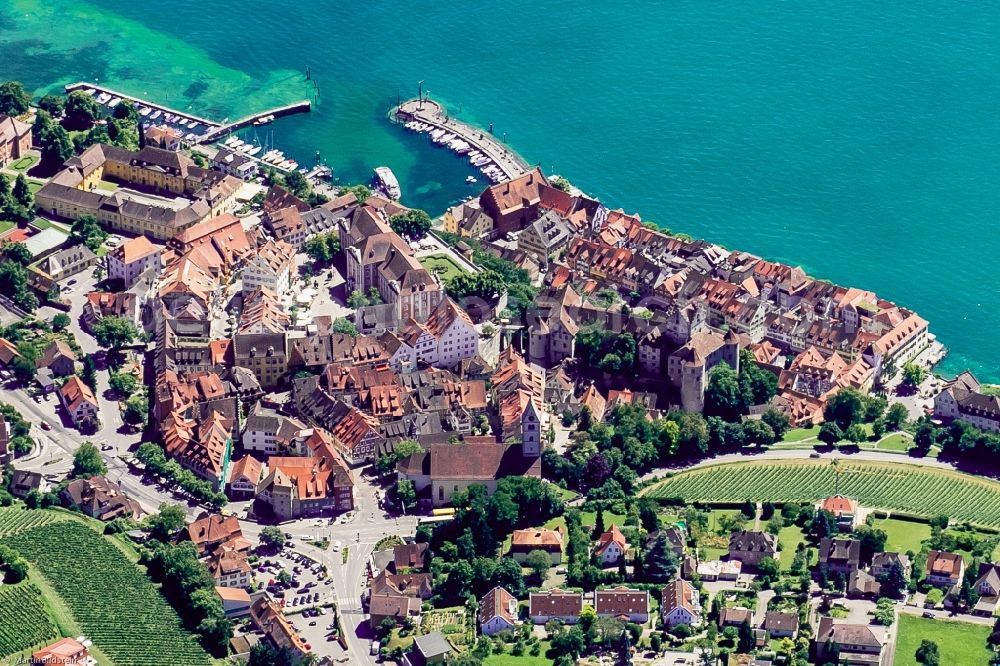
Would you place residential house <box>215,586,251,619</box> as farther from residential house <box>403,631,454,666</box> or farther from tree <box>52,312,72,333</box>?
tree <box>52,312,72,333</box>

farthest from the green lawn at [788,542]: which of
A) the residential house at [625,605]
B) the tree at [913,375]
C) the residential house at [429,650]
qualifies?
the tree at [913,375]

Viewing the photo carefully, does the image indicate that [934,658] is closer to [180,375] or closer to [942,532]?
[942,532]

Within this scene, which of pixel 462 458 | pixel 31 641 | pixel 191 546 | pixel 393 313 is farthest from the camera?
pixel 393 313

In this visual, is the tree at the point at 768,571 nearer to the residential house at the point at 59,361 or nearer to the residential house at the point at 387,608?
the residential house at the point at 387,608

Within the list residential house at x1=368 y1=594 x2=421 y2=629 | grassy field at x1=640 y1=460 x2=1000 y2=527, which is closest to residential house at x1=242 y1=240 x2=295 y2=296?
grassy field at x1=640 y1=460 x2=1000 y2=527

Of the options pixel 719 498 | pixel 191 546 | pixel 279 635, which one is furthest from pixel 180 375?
pixel 719 498

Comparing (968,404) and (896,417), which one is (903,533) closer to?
(896,417)
